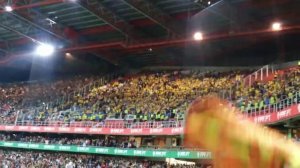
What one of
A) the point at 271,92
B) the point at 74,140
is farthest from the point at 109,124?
the point at 271,92

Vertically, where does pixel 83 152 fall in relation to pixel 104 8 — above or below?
below

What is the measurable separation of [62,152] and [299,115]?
63.5 ft

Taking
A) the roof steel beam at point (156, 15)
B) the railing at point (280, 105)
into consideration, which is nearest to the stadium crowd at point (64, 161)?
the railing at point (280, 105)

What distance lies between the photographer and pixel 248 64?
2856 centimetres

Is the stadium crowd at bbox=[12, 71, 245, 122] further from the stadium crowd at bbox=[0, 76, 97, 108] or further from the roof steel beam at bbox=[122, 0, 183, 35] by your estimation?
the roof steel beam at bbox=[122, 0, 183, 35]

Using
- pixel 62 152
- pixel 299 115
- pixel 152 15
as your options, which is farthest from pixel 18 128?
pixel 299 115

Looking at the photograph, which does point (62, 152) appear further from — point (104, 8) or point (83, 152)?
point (104, 8)

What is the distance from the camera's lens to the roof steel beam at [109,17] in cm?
2558

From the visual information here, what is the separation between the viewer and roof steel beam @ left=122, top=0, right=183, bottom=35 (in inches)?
967

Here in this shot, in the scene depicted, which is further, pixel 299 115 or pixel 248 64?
pixel 248 64

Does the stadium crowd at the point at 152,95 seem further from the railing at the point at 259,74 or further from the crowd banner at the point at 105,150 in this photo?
the crowd banner at the point at 105,150

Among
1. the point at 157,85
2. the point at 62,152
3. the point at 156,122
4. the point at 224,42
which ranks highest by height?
the point at 224,42

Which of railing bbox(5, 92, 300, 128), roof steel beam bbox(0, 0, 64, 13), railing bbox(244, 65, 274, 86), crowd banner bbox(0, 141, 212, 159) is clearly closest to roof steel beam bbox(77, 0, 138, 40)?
roof steel beam bbox(0, 0, 64, 13)

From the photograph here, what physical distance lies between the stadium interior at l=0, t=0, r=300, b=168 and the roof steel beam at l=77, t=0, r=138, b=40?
0.21ft
